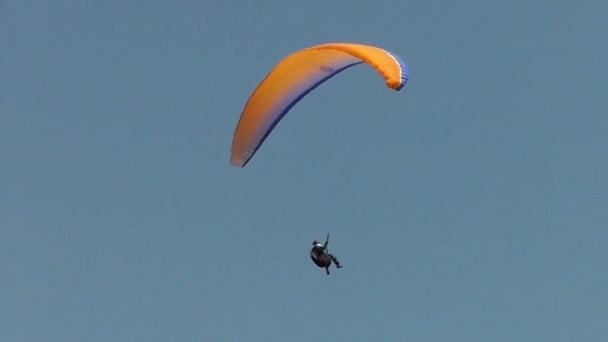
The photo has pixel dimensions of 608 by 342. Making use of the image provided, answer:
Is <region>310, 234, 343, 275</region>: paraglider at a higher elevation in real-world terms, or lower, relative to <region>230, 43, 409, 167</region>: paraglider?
lower

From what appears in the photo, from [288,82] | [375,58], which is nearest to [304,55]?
[288,82]

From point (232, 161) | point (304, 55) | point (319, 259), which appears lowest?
point (319, 259)

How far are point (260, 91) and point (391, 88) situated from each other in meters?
Answer: 8.68

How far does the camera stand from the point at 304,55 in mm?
46469

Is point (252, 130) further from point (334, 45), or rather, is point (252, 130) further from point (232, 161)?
point (334, 45)

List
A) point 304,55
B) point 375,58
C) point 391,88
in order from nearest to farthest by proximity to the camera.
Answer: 1. point 391,88
2. point 375,58
3. point 304,55

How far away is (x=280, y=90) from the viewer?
155 ft

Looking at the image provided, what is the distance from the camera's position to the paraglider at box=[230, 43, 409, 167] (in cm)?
4644

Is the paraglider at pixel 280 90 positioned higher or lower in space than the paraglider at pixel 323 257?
higher

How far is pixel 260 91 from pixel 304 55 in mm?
2174

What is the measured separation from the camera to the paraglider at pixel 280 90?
46.4 m

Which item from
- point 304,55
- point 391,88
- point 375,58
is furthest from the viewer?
point 304,55

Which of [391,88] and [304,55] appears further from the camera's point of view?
[304,55]

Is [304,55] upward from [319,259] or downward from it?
upward
